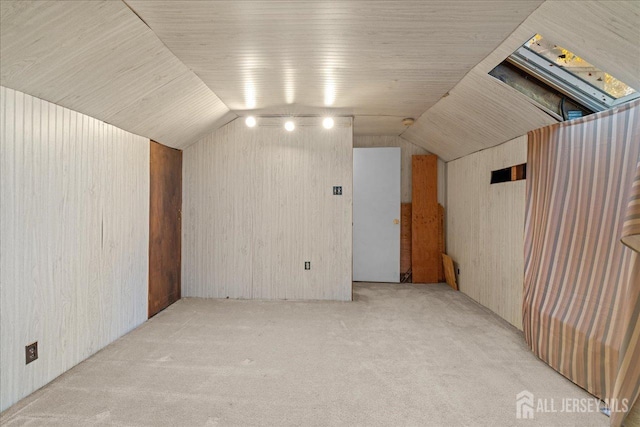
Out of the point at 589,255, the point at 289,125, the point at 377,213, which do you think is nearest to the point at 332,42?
the point at 289,125

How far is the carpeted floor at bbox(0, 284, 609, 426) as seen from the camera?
84.0 inches

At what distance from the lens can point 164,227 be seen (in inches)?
172

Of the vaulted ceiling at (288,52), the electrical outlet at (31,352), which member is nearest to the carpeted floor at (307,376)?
the electrical outlet at (31,352)

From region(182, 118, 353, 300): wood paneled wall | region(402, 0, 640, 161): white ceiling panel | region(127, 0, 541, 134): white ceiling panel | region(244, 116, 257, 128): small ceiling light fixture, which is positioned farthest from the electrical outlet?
region(402, 0, 640, 161): white ceiling panel

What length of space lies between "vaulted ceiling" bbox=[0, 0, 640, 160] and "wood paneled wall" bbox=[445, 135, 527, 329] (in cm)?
54

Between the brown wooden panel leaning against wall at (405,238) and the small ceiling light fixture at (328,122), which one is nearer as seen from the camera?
the small ceiling light fixture at (328,122)

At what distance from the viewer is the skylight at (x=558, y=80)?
2.70m

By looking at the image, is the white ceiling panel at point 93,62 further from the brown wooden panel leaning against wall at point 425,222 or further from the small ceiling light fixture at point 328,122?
the brown wooden panel leaning against wall at point 425,222

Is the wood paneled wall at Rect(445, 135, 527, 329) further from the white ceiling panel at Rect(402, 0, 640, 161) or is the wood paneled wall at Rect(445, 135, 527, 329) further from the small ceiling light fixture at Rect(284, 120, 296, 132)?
the small ceiling light fixture at Rect(284, 120, 296, 132)

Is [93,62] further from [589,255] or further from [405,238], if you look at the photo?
[405,238]

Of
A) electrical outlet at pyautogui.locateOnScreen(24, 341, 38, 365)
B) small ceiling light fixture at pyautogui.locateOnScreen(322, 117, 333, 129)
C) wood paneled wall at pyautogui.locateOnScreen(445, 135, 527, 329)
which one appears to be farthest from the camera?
small ceiling light fixture at pyautogui.locateOnScreen(322, 117, 333, 129)

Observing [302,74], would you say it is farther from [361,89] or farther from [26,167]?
[26,167]

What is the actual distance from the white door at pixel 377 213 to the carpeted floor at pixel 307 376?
1.89 m

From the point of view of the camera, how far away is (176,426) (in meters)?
2.02
